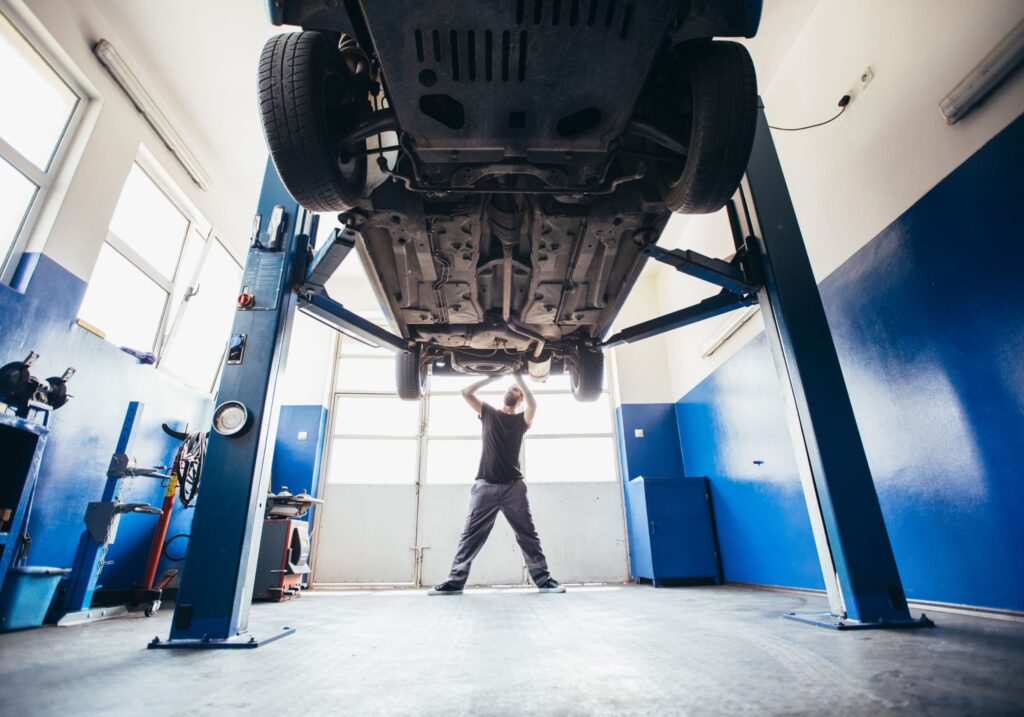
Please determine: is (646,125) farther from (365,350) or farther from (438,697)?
(365,350)

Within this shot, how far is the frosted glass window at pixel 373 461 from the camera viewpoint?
5.21 m

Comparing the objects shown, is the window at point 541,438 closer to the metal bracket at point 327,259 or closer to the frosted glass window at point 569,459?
the frosted glass window at point 569,459

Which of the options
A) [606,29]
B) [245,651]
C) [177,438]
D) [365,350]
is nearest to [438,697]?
[245,651]

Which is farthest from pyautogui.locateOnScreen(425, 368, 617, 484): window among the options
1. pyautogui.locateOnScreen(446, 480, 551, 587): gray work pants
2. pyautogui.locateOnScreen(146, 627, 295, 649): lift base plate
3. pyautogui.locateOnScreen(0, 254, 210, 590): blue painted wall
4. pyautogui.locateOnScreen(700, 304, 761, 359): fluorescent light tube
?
pyautogui.locateOnScreen(146, 627, 295, 649): lift base plate

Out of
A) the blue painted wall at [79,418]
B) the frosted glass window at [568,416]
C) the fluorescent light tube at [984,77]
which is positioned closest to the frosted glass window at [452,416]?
the frosted glass window at [568,416]

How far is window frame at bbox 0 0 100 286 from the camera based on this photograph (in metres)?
2.60

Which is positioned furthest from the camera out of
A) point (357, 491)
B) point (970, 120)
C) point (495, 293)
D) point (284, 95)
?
point (357, 491)

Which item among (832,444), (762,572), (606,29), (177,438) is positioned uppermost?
(606,29)

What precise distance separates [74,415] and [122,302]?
3.97ft

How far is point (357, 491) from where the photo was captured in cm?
508

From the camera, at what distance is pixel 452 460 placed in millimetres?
5305

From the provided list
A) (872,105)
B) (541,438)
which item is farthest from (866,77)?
(541,438)

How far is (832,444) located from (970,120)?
1.46 m

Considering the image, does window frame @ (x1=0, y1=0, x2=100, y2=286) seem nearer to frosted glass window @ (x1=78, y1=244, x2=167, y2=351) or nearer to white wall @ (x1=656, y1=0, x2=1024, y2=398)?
frosted glass window @ (x1=78, y1=244, x2=167, y2=351)
